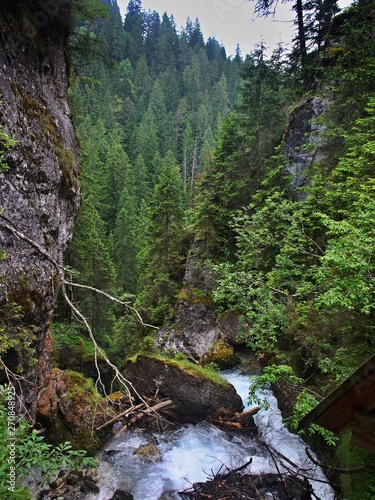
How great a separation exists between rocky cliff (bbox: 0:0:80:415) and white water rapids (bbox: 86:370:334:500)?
334 cm

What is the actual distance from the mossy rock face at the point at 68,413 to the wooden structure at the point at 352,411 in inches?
323

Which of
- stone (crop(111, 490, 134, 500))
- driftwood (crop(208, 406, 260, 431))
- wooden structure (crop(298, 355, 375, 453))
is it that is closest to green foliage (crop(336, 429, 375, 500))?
wooden structure (crop(298, 355, 375, 453))

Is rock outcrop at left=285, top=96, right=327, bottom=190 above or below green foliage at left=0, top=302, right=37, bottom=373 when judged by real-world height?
above

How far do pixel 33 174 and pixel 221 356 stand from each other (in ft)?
37.4

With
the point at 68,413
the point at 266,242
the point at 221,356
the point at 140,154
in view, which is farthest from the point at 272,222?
the point at 140,154

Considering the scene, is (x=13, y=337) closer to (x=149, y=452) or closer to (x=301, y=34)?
(x=149, y=452)

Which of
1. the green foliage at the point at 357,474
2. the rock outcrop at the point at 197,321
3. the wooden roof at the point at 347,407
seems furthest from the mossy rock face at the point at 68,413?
the wooden roof at the point at 347,407

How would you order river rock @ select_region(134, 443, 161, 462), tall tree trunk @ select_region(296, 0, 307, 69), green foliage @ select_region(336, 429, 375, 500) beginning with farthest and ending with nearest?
tall tree trunk @ select_region(296, 0, 307, 69)
river rock @ select_region(134, 443, 161, 462)
green foliage @ select_region(336, 429, 375, 500)

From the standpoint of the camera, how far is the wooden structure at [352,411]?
2949 mm

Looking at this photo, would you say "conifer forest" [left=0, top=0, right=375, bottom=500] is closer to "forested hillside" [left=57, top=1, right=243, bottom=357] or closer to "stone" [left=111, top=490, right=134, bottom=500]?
"forested hillside" [left=57, top=1, right=243, bottom=357]

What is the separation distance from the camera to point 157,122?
6512 cm

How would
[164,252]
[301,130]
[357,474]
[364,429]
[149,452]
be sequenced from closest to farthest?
[364,429], [357,474], [149,452], [301,130], [164,252]

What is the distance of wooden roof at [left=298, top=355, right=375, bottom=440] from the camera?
9.57 ft

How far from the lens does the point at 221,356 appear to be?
14555 mm
